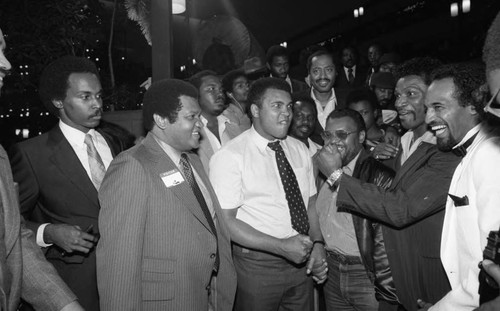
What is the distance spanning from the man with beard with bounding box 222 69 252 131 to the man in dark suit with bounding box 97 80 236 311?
2.44 meters

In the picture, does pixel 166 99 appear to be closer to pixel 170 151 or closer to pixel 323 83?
pixel 170 151

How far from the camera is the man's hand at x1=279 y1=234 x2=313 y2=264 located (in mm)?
3068

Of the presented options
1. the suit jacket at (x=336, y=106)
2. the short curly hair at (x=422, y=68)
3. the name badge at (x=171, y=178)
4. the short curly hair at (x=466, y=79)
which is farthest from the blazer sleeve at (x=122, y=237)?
the suit jacket at (x=336, y=106)

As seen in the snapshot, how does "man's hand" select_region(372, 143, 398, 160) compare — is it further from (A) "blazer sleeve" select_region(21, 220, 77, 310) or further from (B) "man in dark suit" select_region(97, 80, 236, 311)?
(A) "blazer sleeve" select_region(21, 220, 77, 310)

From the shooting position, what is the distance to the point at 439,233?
104 inches

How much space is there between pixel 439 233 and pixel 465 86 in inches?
36.5

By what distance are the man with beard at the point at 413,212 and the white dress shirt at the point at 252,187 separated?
557 mm

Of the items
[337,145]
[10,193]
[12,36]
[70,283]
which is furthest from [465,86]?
[12,36]

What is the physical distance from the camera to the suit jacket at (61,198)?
2803mm

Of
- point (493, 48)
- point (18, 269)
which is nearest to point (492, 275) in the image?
point (493, 48)

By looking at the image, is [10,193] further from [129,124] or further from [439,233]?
[129,124]

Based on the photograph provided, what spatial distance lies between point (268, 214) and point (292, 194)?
0.27 meters

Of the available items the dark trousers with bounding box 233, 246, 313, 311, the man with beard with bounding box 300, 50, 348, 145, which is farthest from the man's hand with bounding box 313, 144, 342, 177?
the man with beard with bounding box 300, 50, 348, 145

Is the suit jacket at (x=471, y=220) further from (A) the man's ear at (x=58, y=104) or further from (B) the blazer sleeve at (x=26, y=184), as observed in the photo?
(A) the man's ear at (x=58, y=104)
